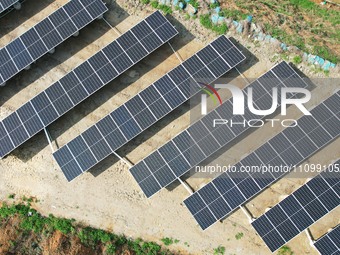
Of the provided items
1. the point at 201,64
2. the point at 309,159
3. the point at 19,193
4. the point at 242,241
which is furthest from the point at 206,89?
the point at 19,193

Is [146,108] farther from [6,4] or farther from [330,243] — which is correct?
[330,243]

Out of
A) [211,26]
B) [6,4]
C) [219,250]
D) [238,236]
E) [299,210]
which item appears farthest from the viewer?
[211,26]

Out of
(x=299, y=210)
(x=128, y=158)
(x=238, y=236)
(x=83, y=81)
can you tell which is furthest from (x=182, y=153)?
(x=83, y=81)

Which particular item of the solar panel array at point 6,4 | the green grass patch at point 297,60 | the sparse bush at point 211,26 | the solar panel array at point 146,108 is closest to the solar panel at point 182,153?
the solar panel array at point 146,108

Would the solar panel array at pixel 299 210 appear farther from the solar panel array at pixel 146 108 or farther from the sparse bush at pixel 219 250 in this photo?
the solar panel array at pixel 146 108

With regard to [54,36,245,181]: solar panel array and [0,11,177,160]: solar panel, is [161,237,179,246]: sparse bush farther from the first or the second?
[0,11,177,160]: solar panel

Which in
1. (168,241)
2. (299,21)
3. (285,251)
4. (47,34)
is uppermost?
(47,34)

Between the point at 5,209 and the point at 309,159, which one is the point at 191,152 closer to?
the point at 309,159
